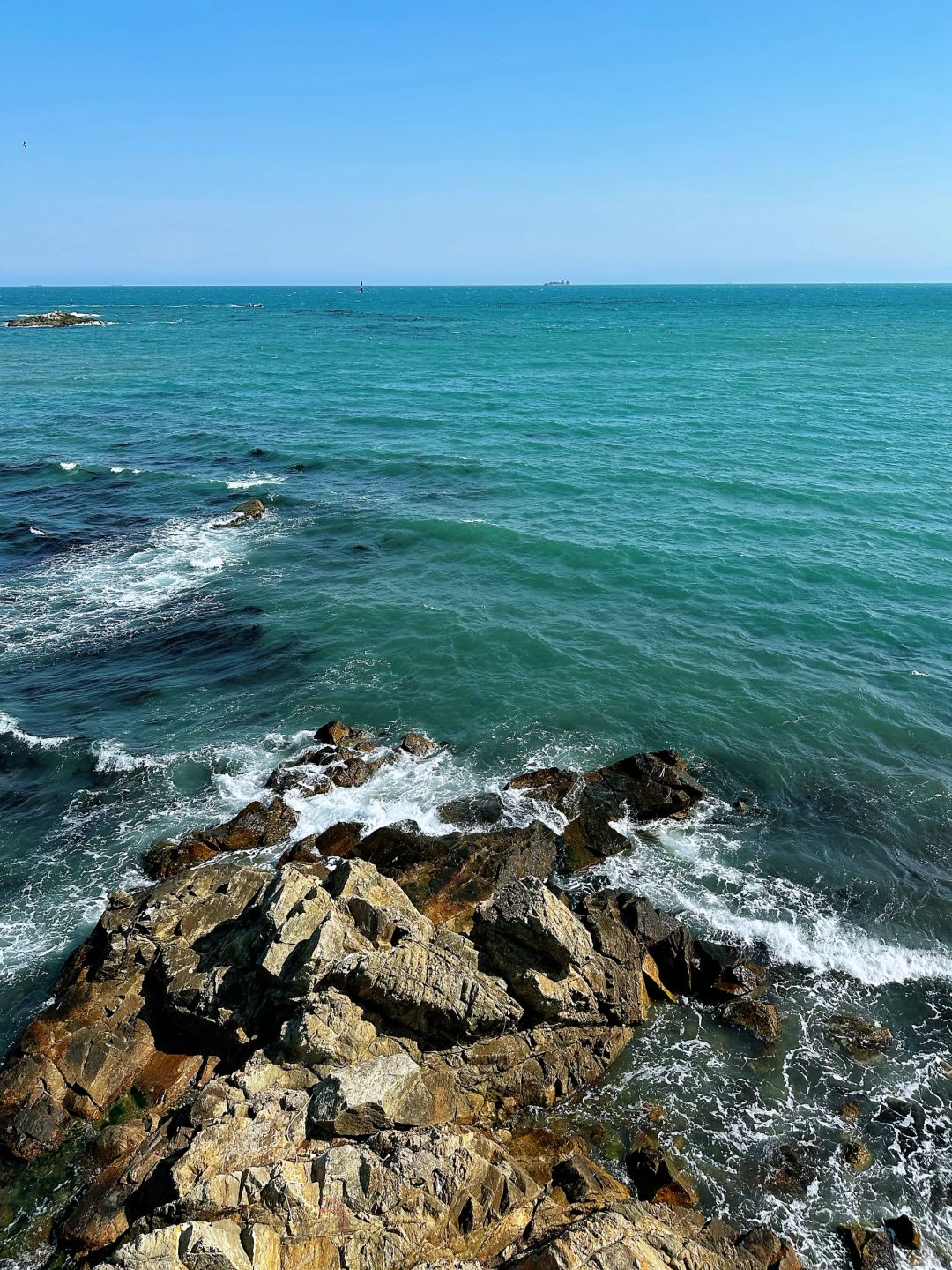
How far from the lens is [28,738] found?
2812 centimetres

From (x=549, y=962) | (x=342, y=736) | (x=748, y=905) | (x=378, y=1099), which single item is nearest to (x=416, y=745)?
(x=342, y=736)

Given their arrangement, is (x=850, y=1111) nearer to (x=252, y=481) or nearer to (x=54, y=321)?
(x=252, y=481)

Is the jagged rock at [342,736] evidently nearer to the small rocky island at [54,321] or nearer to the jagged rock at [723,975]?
the jagged rock at [723,975]

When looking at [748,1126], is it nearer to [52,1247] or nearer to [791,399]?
[52,1247]

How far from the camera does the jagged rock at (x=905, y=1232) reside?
14117 millimetres

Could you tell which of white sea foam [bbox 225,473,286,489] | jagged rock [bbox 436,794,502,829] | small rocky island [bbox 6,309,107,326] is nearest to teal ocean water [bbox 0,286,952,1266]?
white sea foam [bbox 225,473,286,489]

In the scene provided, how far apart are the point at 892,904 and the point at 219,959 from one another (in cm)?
1829

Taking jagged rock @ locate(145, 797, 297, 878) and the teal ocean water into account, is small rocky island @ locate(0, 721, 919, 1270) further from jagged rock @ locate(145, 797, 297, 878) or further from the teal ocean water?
the teal ocean water

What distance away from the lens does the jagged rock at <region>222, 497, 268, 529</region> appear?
49656mm

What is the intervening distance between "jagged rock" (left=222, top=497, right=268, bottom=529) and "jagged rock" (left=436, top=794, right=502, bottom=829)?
102ft

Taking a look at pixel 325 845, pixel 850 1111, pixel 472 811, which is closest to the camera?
pixel 850 1111

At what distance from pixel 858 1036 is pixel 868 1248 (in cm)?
483

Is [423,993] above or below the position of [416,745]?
above

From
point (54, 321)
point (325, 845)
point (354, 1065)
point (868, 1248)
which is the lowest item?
point (868, 1248)
